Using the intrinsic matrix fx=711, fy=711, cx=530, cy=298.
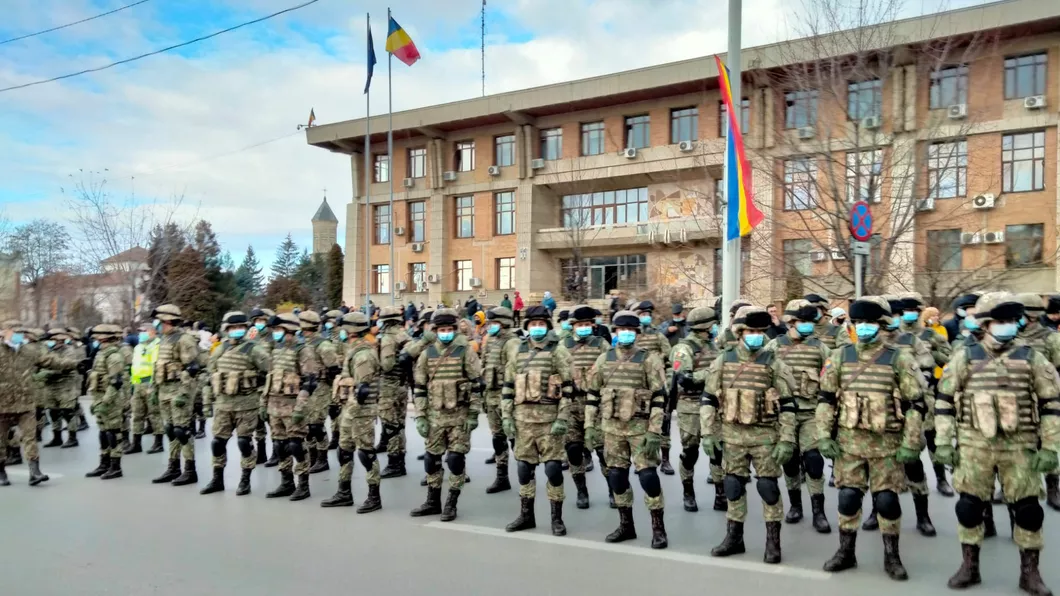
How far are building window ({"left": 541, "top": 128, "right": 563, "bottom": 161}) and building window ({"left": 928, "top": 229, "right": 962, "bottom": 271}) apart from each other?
60.1ft

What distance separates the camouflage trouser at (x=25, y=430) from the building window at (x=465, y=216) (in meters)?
30.7

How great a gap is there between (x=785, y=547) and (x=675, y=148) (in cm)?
2835

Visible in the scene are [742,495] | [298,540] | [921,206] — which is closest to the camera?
[742,495]

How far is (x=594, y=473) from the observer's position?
986 cm

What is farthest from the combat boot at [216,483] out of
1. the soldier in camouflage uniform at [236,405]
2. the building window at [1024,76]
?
the building window at [1024,76]

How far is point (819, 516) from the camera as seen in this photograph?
22.8 feet

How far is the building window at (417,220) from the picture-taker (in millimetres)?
41500

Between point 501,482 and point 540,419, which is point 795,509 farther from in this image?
point 501,482

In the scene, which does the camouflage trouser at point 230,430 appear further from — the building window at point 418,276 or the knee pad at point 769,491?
the building window at point 418,276

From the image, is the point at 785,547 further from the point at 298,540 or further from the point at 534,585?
the point at 298,540

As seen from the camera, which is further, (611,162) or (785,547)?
(611,162)

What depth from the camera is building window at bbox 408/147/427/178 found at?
41250 millimetres

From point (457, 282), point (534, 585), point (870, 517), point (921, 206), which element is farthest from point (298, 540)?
point (457, 282)

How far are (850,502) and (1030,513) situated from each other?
3.85 feet
